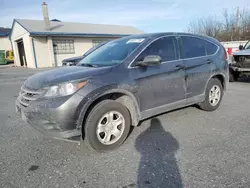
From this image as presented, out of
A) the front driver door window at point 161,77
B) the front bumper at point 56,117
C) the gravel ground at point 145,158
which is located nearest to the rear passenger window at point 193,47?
the front driver door window at point 161,77

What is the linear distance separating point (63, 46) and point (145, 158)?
2037cm

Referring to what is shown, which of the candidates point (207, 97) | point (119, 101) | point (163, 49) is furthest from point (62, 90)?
point (207, 97)

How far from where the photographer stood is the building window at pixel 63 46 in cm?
2033

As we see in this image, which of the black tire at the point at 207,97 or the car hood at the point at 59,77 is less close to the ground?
the car hood at the point at 59,77

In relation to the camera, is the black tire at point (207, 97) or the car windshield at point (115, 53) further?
the black tire at point (207, 97)

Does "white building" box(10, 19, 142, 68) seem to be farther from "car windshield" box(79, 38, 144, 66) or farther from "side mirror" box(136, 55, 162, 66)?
"side mirror" box(136, 55, 162, 66)

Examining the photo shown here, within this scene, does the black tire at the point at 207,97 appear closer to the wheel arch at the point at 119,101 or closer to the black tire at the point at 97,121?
the wheel arch at the point at 119,101

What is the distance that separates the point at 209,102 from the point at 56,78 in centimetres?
350

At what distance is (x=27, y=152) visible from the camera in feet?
9.93

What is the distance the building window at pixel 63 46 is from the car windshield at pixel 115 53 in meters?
18.1

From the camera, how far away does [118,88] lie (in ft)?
9.73

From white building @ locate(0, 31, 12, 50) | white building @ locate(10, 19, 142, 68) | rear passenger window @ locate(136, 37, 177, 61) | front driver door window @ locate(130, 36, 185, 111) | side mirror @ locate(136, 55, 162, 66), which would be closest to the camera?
side mirror @ locate(136, 55, 162, 66)

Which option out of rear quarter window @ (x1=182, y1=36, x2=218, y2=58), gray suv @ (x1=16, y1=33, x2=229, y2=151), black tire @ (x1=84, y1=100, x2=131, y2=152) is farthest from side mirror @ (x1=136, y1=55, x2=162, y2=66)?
rear quarter window @ (x1=182, y1=36, x2=218, y2=58)

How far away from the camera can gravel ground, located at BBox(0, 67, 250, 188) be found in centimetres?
231
